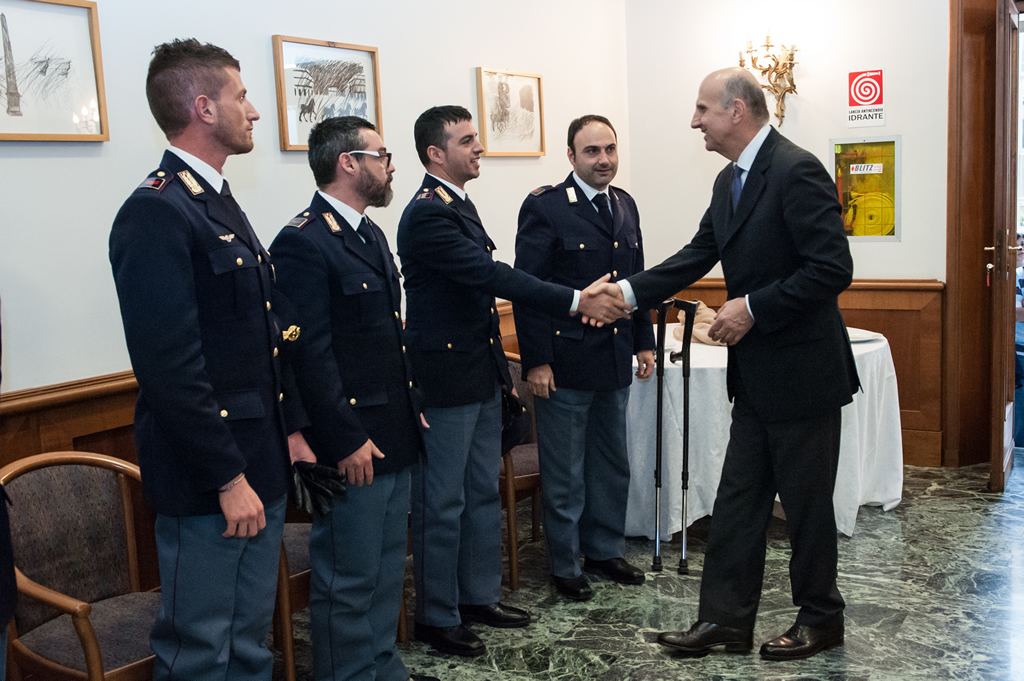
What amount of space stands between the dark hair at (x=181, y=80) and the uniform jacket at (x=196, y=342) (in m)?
0.08

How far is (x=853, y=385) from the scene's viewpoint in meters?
2.48

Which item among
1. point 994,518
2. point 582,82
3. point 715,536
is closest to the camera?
point 715,536

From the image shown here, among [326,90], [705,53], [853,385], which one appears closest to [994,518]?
[853,385]

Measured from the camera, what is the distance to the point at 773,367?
2373 mm

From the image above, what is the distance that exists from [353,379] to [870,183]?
11.3 feet

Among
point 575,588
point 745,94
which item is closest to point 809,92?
point 745,94

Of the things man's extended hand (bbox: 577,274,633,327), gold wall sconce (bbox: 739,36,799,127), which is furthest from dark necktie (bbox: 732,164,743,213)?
gold wall sconce (bbox: 739,36,799,127)

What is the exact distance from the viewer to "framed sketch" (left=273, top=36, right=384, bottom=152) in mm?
3123

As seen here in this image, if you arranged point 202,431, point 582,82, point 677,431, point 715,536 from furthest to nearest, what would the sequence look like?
1. point 582,82
2. point 677,431
3. point 715,536
4. point 202,431

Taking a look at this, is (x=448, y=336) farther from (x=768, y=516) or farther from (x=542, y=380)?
(x=768, y=516)

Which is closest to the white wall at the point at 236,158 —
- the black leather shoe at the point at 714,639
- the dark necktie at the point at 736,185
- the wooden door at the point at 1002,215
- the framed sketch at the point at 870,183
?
the framed sketch at the point at 870,183

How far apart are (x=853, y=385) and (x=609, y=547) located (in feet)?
3.62

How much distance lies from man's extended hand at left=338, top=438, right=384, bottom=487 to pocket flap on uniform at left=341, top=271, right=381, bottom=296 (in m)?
0.36

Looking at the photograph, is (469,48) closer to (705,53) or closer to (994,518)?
(705,53)
